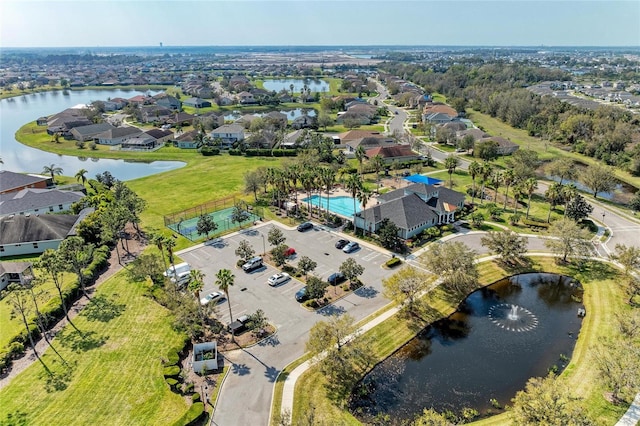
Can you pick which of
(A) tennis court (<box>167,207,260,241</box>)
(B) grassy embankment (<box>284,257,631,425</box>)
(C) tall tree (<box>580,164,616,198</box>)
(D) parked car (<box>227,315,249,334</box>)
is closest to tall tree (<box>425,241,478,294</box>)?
(B) grassy embankment (<box>284,257,631,425</box>)

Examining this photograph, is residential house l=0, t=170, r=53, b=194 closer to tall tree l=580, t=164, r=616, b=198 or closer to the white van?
the white van

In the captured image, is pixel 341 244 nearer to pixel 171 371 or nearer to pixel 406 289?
pixel 406 289

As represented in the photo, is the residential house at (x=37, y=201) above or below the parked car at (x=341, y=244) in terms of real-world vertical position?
above

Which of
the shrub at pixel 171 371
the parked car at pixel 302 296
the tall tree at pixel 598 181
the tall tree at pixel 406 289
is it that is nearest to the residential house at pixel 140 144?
the parked car at pixel 302 296

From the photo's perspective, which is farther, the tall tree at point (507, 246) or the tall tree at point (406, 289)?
the tall tree at point (507, 246)

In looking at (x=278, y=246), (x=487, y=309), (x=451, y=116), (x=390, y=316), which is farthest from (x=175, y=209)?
(x=451, y=116)

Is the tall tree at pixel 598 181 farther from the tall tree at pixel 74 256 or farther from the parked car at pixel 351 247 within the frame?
the tall tree at pixel 74 256
